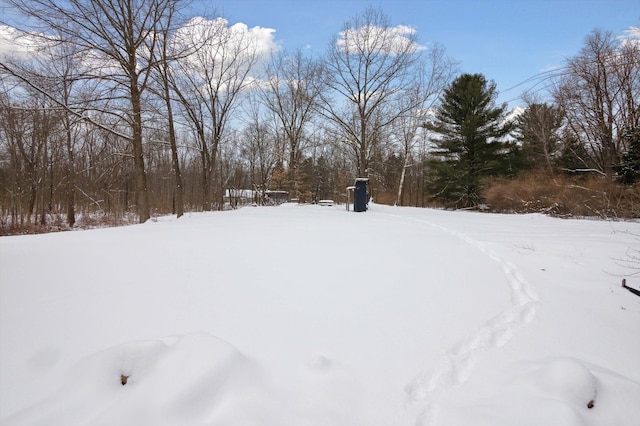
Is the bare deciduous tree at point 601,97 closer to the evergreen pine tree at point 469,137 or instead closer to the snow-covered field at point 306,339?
the evergreen pine tree at point 469,137

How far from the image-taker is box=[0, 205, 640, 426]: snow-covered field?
1.70 meters

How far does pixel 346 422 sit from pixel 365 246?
3580mm

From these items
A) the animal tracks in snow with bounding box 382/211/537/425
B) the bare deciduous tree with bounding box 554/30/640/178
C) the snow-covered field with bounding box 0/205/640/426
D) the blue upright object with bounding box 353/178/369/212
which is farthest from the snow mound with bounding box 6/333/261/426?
the bare deciduous tree with bounding box 554/30/640/178

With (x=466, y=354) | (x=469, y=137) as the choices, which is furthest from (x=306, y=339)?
(x=469, y=137)

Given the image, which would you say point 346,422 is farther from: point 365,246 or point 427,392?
point 365,246

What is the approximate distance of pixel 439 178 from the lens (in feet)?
68.9

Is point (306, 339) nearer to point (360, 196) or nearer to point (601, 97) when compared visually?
point (360, 196)

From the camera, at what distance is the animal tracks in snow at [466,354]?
1.86m

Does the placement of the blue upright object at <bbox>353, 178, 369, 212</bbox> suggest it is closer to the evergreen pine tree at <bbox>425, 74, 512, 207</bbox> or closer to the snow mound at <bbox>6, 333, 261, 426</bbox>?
the evergreen pine tree at <bbox>425, 74, 512, 207</bbox>

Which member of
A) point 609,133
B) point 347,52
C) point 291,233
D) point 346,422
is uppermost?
point 347,52

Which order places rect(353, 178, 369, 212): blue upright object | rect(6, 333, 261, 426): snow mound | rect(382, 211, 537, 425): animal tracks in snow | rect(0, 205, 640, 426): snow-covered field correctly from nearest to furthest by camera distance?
rect(6, 333, 261, 426): snow mound
rect(0, 205, 640, 426): snow-covered field
rect(382, 211, 537, 425): animal tracks in snow
rect(353, 178, 369, 212): blue upright object

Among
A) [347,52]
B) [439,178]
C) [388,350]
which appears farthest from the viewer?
[439,178]

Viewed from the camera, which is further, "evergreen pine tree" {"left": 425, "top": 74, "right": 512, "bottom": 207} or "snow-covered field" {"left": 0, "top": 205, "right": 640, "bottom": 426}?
"evergreen pine tree" {"left": 425, "top": 74, "right": 512, "bottom": 207}

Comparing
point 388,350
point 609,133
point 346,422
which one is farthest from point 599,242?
point 609,133
